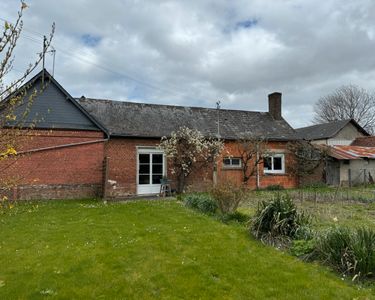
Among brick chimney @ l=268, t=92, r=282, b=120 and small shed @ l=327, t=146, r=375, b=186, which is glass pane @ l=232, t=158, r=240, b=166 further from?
small shed @ l=327, t=146, r=375, b=186

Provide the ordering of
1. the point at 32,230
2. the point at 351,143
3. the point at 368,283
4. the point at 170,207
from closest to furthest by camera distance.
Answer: the point at 368,283 < the point at 32,230 < the point at 170,207 < the point at 351,143

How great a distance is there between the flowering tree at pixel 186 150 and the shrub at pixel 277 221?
8.74m

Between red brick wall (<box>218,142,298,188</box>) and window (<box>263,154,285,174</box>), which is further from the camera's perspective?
window (<box>263,154,285,174</box>)

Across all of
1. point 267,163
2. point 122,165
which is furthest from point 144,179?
point 267,163

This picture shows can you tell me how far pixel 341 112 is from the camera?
51531 millimetres

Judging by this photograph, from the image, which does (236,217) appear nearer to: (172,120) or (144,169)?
(144,169)

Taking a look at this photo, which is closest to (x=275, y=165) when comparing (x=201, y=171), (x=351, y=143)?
(x=201, y=171)

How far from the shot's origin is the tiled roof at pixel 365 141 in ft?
103

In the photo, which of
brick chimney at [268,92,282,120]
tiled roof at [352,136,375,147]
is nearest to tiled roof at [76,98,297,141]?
brick chimney at [268,92,282,120]

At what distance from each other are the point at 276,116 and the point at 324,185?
577cm

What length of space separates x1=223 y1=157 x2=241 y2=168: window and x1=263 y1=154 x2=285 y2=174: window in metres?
1.84

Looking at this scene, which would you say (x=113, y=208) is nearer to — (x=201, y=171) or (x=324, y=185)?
(x=201, y=171)

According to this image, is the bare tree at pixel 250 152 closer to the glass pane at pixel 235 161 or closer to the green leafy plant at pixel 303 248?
the glass pane at pixel 235 161

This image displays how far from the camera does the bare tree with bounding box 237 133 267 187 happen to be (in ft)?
59.1
